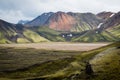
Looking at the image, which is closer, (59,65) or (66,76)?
(66,76)

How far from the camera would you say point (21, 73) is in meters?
118

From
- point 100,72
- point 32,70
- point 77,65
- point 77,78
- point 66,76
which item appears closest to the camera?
point 100,72

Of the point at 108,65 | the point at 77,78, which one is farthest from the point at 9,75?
the point at 108,65

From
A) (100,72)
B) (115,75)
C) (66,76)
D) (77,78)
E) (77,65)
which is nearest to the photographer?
(115,75)

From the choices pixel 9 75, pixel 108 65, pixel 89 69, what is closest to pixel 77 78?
pixel 89 69

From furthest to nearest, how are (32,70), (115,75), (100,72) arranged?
(32,70) → (100,72) → (115,75)

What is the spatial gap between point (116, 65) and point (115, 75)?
8.13 metres

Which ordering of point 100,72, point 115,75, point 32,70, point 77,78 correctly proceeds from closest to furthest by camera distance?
1. point 115,75
2. point 100,72
3. point 77,78
4. point 32,70

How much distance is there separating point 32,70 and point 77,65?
22.8m

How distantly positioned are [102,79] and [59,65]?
59.4 m

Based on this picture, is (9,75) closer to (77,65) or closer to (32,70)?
(32,70)

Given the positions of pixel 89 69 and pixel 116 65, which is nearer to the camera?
pixel 116 65

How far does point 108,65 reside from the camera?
268ft

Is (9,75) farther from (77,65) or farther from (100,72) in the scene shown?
(100,72)
